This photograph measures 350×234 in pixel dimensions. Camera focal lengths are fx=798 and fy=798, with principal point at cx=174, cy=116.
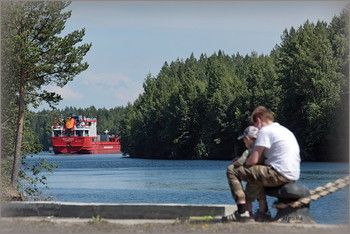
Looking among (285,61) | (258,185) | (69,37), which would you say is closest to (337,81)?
(285,61)

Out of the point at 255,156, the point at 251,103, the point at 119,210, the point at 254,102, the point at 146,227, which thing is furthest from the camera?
the point at 251,103

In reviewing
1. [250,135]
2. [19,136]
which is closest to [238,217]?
[250,135]

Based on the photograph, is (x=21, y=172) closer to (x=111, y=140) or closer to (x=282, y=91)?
(x=282, y=91)

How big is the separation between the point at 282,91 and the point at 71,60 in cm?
4714

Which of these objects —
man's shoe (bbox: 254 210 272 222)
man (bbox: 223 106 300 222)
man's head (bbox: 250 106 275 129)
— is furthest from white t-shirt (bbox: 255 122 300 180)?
man's shoe (bbox: 254 210 272 222)

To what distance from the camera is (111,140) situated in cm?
19400

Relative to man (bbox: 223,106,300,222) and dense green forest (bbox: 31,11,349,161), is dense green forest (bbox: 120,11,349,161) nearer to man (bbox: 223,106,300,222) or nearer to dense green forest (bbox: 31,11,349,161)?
dense green forest (bbox: 31,11,349,161)

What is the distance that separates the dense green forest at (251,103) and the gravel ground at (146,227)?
20119 millimetres

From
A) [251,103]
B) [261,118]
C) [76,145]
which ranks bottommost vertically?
[261,118]

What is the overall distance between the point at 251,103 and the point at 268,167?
75211mm

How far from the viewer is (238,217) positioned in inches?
414

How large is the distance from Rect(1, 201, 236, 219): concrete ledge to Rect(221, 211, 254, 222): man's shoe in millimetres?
455

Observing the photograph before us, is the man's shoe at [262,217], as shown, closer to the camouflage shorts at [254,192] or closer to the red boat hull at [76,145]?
the camouflage shorts at [254,192]

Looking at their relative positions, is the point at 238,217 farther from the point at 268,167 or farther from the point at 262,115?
the point at 262,115
